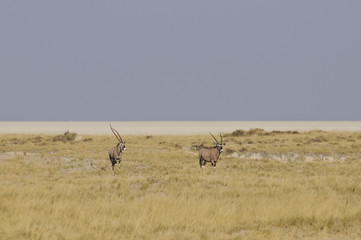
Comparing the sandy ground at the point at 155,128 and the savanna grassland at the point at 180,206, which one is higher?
the sandy ground at the point at 155,128

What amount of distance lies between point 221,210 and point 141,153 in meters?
20.6

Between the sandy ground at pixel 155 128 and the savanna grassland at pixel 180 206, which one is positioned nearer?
the savanna grassland at pixel 180 206

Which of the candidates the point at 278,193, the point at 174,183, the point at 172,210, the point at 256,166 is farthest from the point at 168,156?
the point at 172,210

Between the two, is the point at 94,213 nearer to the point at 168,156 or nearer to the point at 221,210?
the point at 221,210

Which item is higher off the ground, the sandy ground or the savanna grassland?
the sandy ground

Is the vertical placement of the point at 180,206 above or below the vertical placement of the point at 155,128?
below

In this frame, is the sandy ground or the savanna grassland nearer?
the savanna grassland

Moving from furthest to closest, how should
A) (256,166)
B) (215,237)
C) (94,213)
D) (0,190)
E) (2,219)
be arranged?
(256,166), (0,190), (94,213), (2,219), (215,237)

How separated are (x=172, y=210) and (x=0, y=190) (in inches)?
218

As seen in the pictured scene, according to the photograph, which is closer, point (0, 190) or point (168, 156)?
point (0, 190)

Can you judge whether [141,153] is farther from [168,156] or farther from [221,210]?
[221,210]

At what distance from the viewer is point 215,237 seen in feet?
29.5

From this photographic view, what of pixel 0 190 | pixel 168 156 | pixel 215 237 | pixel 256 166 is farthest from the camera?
pixel 168 156

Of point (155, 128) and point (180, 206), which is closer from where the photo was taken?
point (180, 206)
